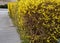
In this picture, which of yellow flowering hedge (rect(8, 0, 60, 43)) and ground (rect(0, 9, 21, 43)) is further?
ground (rect(0, 9, 21, 43))

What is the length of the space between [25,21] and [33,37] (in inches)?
20.4

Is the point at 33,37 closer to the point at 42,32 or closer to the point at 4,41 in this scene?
the point at 42,32

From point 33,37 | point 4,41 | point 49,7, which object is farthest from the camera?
point 4,41

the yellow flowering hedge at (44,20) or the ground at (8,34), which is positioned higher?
the yellow flowering hedge at (44,20)

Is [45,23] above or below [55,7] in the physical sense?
below

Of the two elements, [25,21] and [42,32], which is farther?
[25,21]

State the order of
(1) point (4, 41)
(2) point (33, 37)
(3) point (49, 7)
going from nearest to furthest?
(3) point (49, 7)
(2) point (33, 37)
(1) point (4, 41)

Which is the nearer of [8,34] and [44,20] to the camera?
[44,20]

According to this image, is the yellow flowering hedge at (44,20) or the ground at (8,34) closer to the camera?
the yellow flowering hedge at (44,20)

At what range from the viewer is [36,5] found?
536cm

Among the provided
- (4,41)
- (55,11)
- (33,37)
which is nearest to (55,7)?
(55,11)

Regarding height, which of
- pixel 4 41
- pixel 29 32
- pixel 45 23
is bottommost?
pixel 4 41

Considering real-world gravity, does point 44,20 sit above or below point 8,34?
above

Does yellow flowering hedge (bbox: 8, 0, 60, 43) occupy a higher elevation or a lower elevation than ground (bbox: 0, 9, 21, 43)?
higher
